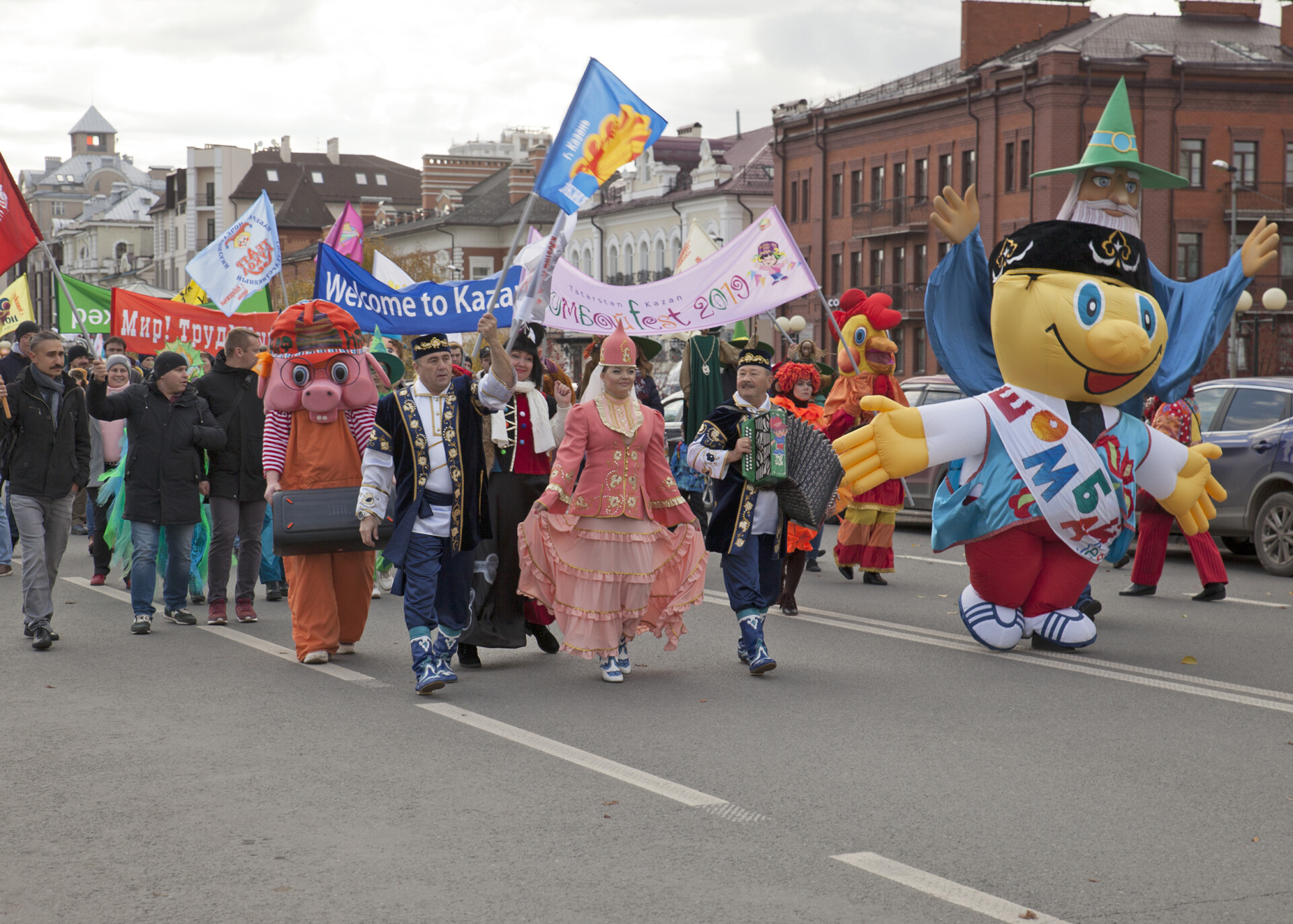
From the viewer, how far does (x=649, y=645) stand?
9641 mm

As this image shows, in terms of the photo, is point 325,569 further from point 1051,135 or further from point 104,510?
point 1051,135

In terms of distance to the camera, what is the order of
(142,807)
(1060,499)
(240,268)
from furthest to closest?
(240,268) < (1060,499) < (142,807)

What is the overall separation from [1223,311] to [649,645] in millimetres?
4024

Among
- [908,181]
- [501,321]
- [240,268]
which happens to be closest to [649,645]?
[501,321]

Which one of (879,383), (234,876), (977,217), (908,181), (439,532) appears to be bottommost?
(234,876)

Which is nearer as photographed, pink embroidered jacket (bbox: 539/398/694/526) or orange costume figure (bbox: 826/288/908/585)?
pink embroidered jacket (bbox: 539/398/694/526)

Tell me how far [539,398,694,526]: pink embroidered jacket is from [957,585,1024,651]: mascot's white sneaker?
6.59 ft

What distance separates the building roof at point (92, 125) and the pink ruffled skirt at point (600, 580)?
194 meters

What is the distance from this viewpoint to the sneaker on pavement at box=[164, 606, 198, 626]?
10.3m

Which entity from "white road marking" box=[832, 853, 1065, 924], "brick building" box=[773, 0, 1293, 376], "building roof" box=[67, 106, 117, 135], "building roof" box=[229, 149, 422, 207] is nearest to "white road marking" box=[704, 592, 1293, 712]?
"white road marking" box=[832, 853, 1065, 924]

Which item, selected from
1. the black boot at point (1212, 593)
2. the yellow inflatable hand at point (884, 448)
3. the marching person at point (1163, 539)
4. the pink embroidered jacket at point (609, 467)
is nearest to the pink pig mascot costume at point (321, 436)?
the pink embroidered jacket at point (609, 467)

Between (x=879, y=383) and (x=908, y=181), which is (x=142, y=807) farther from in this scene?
(x=908, y=181)

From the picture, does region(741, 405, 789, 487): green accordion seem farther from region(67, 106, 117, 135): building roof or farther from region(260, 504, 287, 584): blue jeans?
region(67, 106, 117, 135): building roof

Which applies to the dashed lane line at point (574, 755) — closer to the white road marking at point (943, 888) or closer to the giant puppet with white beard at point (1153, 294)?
the white road marking at point (943, 888)
